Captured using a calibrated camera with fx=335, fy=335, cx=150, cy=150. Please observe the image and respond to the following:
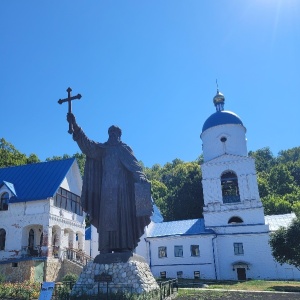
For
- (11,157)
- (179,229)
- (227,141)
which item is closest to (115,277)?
(179,229)

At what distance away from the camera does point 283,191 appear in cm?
5938

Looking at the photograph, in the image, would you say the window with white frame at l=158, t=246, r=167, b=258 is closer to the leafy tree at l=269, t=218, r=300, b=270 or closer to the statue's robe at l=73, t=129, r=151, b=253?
the leafy tree at l=269, t=218, r=300, b=270

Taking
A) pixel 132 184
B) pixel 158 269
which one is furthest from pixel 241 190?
pixel 132 184

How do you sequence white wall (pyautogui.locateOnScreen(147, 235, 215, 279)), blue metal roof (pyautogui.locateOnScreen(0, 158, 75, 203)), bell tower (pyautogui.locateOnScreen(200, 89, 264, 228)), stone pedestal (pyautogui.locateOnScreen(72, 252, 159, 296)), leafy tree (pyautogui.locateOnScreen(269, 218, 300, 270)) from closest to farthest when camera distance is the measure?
stone pedestal (pyautogui.locateOnScreen(72, 252, 159, 296))
leafy tree (pyautogui.locateOnScreen(269, 218, 300, 270))
blue metal roof (pyautogui.locateOnScreen(0, 158, 75, 203))
white wall (pyautogui.locateOnScreen(147, 235, 215, 279))
bell tower (pyautogui.locateOnScreen(200, 89, 264, 228))

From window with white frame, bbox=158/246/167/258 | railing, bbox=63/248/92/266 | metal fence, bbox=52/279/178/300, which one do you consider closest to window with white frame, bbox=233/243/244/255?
window with white frame, bbox=158/246/167/258

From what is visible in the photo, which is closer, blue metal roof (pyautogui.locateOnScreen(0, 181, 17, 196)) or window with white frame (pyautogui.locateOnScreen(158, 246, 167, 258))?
blue metal roof (pyautogui.locateOnScreen(0, 181, 17, 196))

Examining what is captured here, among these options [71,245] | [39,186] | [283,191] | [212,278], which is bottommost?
[212,278]

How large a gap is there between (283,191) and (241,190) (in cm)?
3134

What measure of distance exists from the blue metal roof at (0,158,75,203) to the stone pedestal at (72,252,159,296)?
603 inches

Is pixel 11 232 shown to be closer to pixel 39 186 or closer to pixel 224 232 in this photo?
pixel 39 186

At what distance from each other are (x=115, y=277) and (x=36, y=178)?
61.3ft

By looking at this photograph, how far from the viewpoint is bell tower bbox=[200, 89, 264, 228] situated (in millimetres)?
31578

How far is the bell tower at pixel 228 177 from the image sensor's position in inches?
1243

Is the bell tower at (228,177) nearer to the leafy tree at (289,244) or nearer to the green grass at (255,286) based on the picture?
the leafy tree at (289,244)
